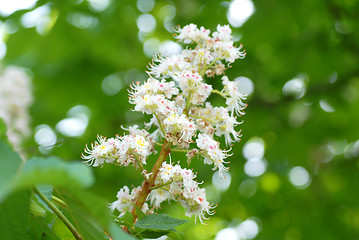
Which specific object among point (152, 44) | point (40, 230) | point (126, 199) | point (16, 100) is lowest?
point (40, 230)

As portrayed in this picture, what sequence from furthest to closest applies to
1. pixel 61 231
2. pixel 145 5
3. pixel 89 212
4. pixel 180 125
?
1. pixel 145 5
2. pixel 180 125
3. pixel 61 231
4. pixel 89 212

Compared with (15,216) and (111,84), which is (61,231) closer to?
(15,216)

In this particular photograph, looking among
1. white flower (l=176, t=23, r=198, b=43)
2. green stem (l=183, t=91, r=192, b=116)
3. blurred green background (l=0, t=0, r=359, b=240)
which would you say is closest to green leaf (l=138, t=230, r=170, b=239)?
green stem (l=183, t=91, r=192, b=116)

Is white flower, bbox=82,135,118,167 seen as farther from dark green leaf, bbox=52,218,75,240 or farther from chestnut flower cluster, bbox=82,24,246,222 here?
dark green leaf, bbox=52,218,75,240

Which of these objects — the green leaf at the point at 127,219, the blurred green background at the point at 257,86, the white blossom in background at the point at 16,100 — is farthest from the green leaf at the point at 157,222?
the white blossom in background at the point at 16,100

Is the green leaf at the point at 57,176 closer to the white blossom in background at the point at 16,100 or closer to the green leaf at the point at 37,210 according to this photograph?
the green leaf at the point at 37,210

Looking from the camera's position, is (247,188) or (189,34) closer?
(189,34)

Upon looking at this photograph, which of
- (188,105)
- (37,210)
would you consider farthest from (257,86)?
(37,210)
